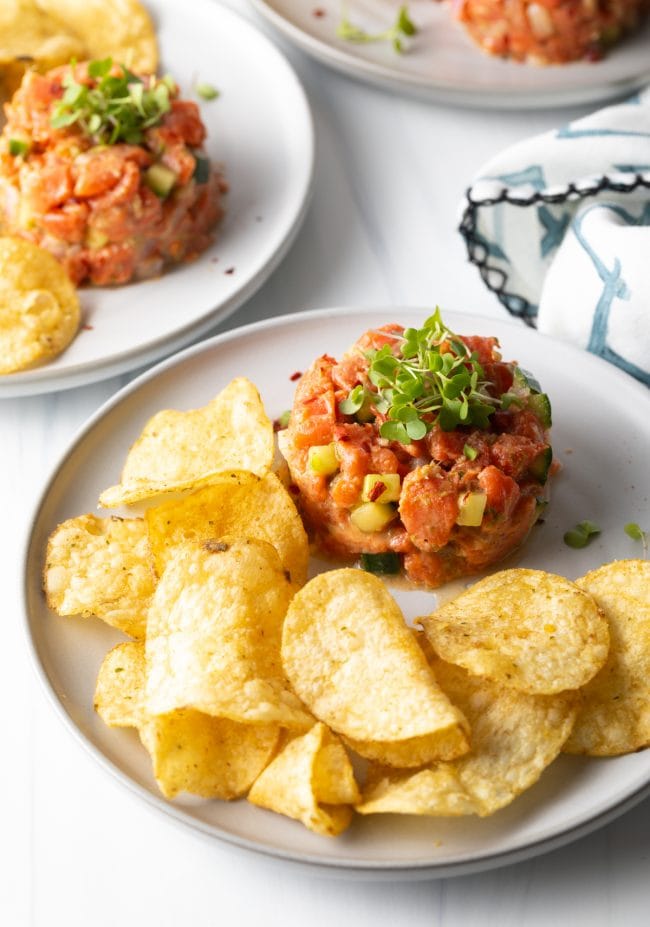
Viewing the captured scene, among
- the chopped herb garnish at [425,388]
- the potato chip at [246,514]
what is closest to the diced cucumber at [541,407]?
the chopped herb garnish at [425,388]

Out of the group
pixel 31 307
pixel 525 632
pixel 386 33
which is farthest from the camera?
pixel 386 33

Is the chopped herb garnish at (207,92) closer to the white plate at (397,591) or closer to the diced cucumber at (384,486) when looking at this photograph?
the white plate at (397,591)

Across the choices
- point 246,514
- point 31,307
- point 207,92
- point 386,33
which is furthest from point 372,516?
point 386,33

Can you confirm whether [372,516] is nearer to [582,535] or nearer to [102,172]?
[582,535]

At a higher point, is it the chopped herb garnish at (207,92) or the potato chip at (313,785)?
the chopped herb garnish at (207,92)

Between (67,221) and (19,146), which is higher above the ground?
(19,146)

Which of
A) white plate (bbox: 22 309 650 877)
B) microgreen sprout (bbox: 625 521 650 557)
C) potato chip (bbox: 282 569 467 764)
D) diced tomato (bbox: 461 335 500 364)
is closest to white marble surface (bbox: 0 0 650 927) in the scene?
white plate (bbox: 22 309 650 877)
